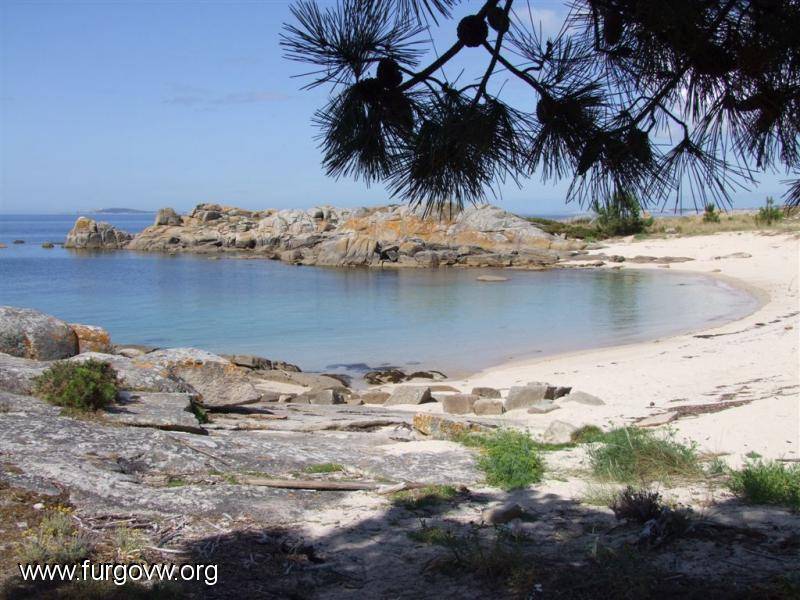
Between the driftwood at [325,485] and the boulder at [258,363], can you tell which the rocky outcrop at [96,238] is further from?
the driftwood at [325,485]

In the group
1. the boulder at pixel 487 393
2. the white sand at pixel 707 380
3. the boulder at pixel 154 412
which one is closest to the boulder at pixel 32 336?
the boulder at pixel 154 412

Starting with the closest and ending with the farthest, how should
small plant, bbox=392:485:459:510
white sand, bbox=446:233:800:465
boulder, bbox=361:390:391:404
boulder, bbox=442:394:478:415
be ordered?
small plant, bbox=392:485:459:510, white sand, bbox=446:233:800:465, boulder, bbox=442:394:478:415, boulder, bbox=361:390:391:404

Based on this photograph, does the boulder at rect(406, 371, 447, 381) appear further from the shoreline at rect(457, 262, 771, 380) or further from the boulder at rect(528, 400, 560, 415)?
the boulder at rect(528, 400, 560, 415)

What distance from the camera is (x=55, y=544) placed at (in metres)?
4.07

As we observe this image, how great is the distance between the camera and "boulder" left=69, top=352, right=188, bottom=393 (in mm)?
7898

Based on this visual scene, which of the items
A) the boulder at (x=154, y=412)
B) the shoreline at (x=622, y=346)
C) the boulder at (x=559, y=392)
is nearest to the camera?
the boulder at (x=154, y=412)

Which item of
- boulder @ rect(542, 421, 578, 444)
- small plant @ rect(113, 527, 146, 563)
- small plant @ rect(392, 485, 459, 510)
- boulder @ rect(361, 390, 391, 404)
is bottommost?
boulder @ rect(361, 390, 391, 404)

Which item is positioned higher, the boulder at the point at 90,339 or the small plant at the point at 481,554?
the boulder at the point at 90,339

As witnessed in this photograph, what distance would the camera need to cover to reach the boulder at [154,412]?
6602mm

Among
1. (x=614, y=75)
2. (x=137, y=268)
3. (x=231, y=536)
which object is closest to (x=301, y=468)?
(x=231, y=536)

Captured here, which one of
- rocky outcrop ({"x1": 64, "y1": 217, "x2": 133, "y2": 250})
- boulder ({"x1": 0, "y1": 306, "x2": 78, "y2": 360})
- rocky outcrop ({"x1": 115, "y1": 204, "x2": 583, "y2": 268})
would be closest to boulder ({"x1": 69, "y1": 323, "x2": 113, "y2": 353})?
boulder ({"x1": 0, "y1": 306, "x2": 78, "y2": 360})

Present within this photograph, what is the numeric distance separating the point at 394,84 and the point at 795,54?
1638mm

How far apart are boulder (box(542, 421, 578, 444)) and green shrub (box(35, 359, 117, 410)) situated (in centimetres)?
428

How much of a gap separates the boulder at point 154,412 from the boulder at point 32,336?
276 cm
